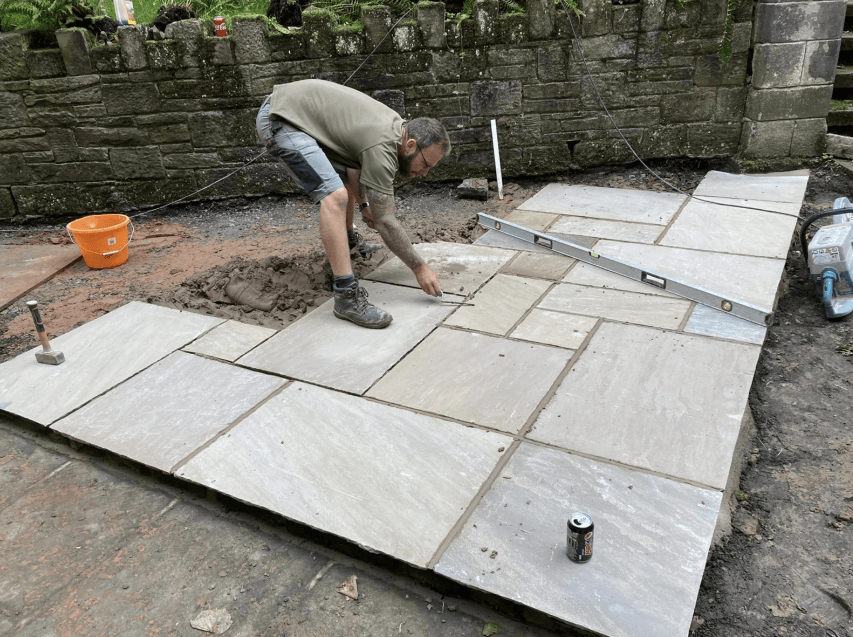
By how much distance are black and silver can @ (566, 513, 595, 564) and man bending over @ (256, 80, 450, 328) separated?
1.62 meters

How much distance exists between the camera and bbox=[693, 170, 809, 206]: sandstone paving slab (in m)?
4.63

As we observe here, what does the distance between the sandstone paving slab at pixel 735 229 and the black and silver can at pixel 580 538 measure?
8.65 ft

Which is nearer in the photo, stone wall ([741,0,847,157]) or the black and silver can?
the black and silver can

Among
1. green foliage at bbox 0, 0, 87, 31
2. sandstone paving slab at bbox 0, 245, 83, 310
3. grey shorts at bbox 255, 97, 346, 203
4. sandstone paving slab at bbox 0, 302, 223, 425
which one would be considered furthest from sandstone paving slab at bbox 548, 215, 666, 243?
green foliage at bbox 0, 0, 87, 31

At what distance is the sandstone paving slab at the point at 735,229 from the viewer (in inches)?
151

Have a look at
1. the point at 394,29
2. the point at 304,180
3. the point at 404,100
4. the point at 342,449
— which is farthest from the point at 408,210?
the point at 342,449

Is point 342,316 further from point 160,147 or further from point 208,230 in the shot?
point 160,147

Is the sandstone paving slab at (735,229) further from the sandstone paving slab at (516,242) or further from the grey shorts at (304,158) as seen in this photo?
the grey shorts at (304,158)

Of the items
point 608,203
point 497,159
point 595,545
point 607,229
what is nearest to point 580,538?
point 595,545

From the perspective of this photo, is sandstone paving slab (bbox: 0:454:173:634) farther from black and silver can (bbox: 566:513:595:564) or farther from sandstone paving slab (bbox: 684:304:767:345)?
sandstone paving slab (bbox: 684:304:767:345)

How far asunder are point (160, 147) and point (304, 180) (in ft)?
8.25

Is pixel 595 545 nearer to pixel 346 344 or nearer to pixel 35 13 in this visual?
pixel 346 344

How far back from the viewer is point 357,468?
221cm

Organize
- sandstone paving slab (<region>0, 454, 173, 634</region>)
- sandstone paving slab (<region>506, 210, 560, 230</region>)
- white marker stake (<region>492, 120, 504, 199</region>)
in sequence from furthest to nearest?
white marker stake (<region>492, 120, 504, 199</region>) < sandstone paving slab (<region>506, 210, 560, 230</region>) < sandstone paving slab (<region>0, 454, 173, 634</region>)
